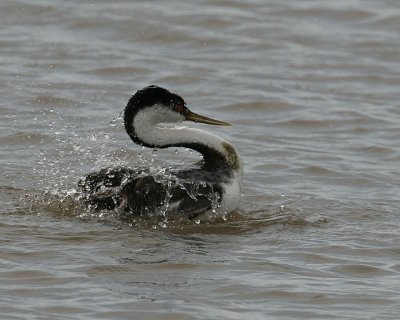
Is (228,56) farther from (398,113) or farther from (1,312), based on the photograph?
(1,312)

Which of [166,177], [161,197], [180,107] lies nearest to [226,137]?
[180,107]

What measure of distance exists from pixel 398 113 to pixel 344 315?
6334mm

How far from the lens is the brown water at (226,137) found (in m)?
8.74

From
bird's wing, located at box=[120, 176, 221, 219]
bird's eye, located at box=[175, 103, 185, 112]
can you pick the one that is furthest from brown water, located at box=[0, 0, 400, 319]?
bird's eye, located at box=[175, 103, 185, 112]

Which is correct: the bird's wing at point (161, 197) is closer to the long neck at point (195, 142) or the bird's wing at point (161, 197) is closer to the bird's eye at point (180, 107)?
the long neck at point (195, 142)

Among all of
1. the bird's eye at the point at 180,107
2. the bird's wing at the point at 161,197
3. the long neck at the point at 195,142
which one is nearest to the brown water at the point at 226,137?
the bird's wing at the point at 161,197

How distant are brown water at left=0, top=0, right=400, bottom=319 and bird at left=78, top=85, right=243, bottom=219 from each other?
15 cm

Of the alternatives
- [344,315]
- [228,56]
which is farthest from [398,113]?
[344,315]

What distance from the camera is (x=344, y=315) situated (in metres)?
8.39

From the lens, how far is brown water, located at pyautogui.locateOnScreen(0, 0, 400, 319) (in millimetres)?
8742

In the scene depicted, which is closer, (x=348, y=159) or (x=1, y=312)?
(x=1, y=312)

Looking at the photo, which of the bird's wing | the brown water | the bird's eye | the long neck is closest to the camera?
the brown water

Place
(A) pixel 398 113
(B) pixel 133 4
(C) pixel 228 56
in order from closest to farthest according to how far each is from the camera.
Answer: (A) pixel 398 113 < (C) pixel 228 56 < (B) pixel 133 4

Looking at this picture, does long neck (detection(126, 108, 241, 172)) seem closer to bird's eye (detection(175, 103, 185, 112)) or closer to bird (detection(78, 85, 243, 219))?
bird (detection(78, 85, 243, 219))
